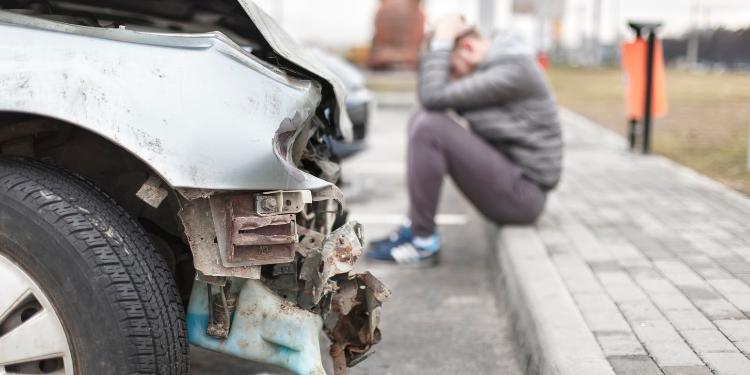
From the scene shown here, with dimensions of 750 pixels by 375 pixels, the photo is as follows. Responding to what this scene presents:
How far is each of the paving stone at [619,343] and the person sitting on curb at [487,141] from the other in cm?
168

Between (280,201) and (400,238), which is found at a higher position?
(280,201)

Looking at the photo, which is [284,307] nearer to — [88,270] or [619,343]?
[88,270]

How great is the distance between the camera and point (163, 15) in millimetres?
3127

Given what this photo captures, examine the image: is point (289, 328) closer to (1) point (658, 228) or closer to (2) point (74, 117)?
(2) point (74, 117)

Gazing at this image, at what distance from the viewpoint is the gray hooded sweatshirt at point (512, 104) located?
4.53m

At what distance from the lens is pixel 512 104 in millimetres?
4621

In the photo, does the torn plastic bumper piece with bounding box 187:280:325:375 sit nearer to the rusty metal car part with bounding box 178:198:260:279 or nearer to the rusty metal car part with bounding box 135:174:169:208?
the rusty metal car part with bounding box 178:198:260:279

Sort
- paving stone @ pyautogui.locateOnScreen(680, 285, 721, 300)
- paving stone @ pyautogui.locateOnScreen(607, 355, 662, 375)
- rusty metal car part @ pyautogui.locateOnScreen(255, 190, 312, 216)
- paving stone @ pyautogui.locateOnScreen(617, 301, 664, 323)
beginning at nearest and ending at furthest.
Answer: rusty metal car part @ pyautogui.locateOnScreen(255, 190, 312, 216) → paving stone @ pyautogui.locateOnScreen(607, 355, 662, 375) → paving stone @ pyautogui.locateOnScreen(617, 301, 664, 323) → paving stone @ pyautogui.locateOnScreen(680, 285, 721, 300)

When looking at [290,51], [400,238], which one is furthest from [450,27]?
[290,51]

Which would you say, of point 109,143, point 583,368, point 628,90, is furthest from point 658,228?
point 628,90

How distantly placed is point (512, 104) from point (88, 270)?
2939 millimetres

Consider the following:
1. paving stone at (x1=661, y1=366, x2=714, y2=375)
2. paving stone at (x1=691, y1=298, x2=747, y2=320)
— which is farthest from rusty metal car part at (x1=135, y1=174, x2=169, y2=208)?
paving stone at (x1=691, y1=298, x2=747, y2=320)

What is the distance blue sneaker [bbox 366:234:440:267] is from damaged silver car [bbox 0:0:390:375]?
229cm

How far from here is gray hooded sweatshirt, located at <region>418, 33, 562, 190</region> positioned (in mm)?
4527
